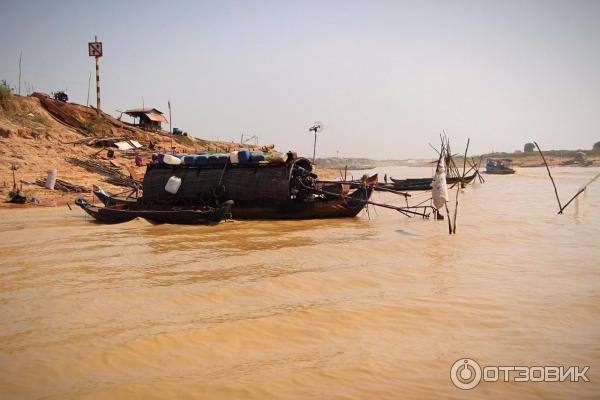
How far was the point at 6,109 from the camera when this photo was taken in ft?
85.5

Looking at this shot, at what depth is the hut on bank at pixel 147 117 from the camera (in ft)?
121

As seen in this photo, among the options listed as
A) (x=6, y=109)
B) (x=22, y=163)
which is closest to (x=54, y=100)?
(x=6, y=109)

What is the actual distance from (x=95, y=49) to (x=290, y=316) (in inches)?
1400

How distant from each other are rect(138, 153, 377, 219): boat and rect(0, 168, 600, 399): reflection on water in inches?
151

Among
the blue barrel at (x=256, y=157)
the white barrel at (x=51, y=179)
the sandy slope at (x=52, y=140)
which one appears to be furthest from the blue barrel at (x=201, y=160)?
the white barrel at (x=51, y=179)

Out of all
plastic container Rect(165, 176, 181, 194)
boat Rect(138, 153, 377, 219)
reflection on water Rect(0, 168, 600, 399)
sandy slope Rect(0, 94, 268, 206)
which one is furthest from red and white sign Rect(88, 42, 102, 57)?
reflection on water Rect(0, 168, 600, 399)

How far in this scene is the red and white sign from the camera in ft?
109

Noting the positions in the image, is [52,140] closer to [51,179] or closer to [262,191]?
[51,179]

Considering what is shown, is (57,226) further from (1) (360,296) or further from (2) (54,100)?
(2) (54,100)

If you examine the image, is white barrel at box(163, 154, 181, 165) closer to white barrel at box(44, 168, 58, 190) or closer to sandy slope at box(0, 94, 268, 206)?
sandy slope at box(0, 94, 268, 206)

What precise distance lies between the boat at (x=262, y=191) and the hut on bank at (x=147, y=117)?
24.6 metres

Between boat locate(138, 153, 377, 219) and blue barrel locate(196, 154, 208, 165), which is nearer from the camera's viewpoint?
boat locate(138, 153, 377, 219)

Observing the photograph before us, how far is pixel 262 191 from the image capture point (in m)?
13.4

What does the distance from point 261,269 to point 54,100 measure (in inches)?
1259
